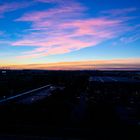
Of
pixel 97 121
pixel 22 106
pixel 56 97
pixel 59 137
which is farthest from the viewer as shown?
pixel 56 97

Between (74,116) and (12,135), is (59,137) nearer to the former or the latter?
(12,135)

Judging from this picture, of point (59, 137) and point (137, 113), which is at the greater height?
point (59, 137)

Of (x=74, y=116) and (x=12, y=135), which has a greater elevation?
(x=12, y=135)

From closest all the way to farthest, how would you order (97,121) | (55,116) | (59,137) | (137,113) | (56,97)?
(59,137) < (97,121) < (55,116) < (137,113) < (56,97)

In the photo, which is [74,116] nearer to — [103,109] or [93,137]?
[103,109]

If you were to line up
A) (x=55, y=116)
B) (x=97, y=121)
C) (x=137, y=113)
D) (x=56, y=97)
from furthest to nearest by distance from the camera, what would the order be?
(x=56, y=97) → (x=137, y=113) → (x=55, y=116) → (x=97, y=121)

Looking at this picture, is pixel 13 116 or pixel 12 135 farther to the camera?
pixel 13 116

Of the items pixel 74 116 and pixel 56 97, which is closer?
pixel 74 116

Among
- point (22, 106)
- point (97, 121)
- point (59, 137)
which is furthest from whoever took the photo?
point (22, 106)

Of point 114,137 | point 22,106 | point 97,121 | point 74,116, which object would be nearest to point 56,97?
point 22,106
